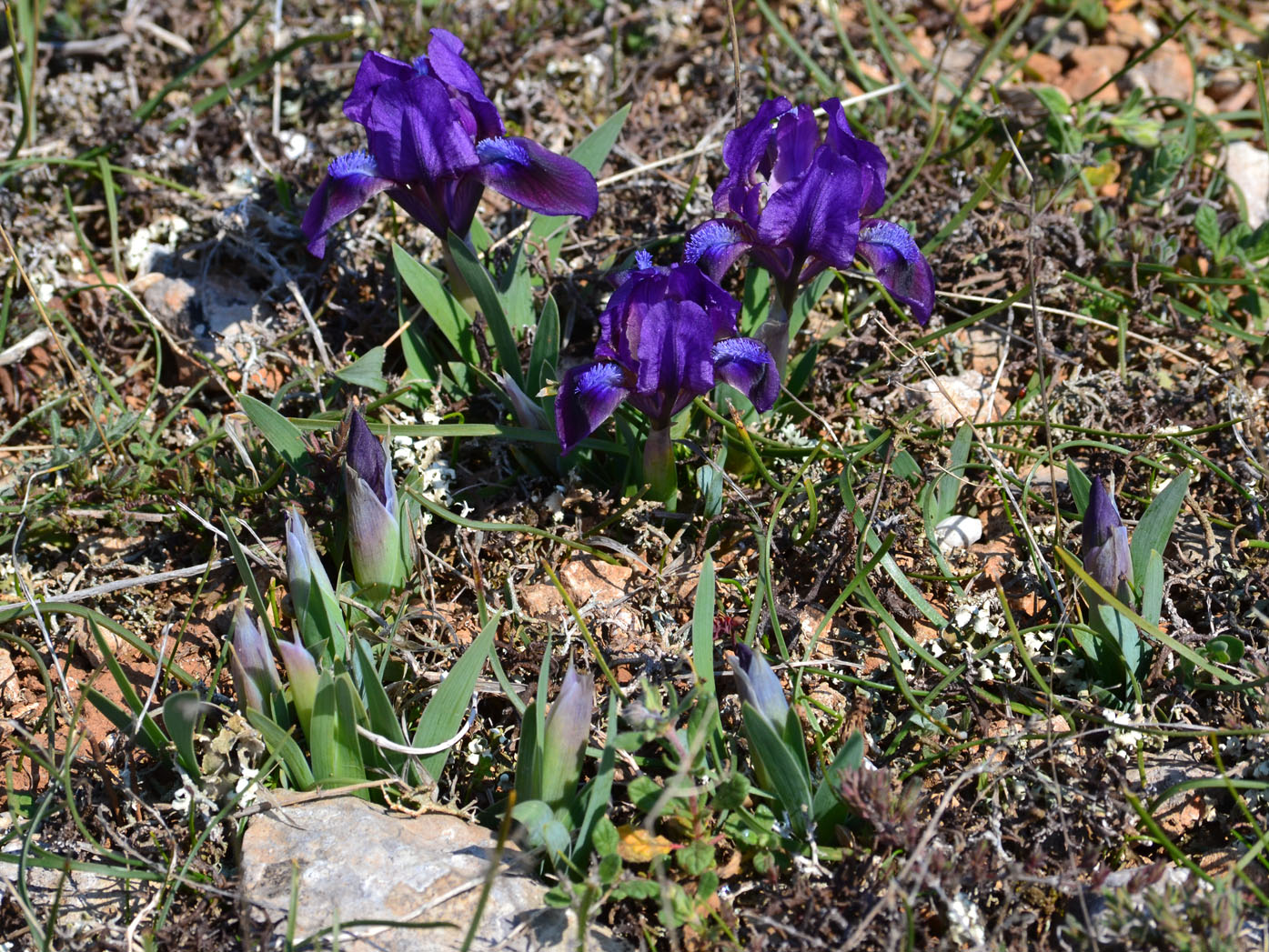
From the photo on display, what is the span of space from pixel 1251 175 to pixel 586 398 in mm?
2642

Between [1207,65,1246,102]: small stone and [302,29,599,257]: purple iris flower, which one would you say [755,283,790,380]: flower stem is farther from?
[1207,65,1246,102]: small stone

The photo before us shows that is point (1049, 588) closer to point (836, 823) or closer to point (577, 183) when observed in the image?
point (836, 823)

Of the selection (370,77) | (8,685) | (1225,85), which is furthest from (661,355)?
(1225,85)

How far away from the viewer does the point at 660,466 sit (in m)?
2.52

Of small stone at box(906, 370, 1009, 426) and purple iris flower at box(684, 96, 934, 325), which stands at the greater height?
purple iris flower at box(684, 96, 934, 325)

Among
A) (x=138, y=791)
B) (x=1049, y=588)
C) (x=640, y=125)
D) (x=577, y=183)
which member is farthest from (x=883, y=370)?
(x=138, y=791)

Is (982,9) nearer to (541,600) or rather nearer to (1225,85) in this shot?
(1225,85)

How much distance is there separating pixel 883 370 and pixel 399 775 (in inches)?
66.6

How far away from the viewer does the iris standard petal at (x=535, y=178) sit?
8.32 feet

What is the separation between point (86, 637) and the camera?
2529mm

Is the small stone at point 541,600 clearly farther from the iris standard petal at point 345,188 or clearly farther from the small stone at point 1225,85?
the small stone at point 1225,85

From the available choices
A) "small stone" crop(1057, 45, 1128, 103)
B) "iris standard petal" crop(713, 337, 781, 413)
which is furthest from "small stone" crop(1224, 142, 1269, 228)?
"iris standard petal" crop(713, 337, 781, 413)

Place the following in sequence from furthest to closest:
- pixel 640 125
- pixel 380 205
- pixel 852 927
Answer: pixel 640 125, pixel 380 205, pixel 852 927

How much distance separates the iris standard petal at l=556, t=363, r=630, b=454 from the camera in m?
2.20
